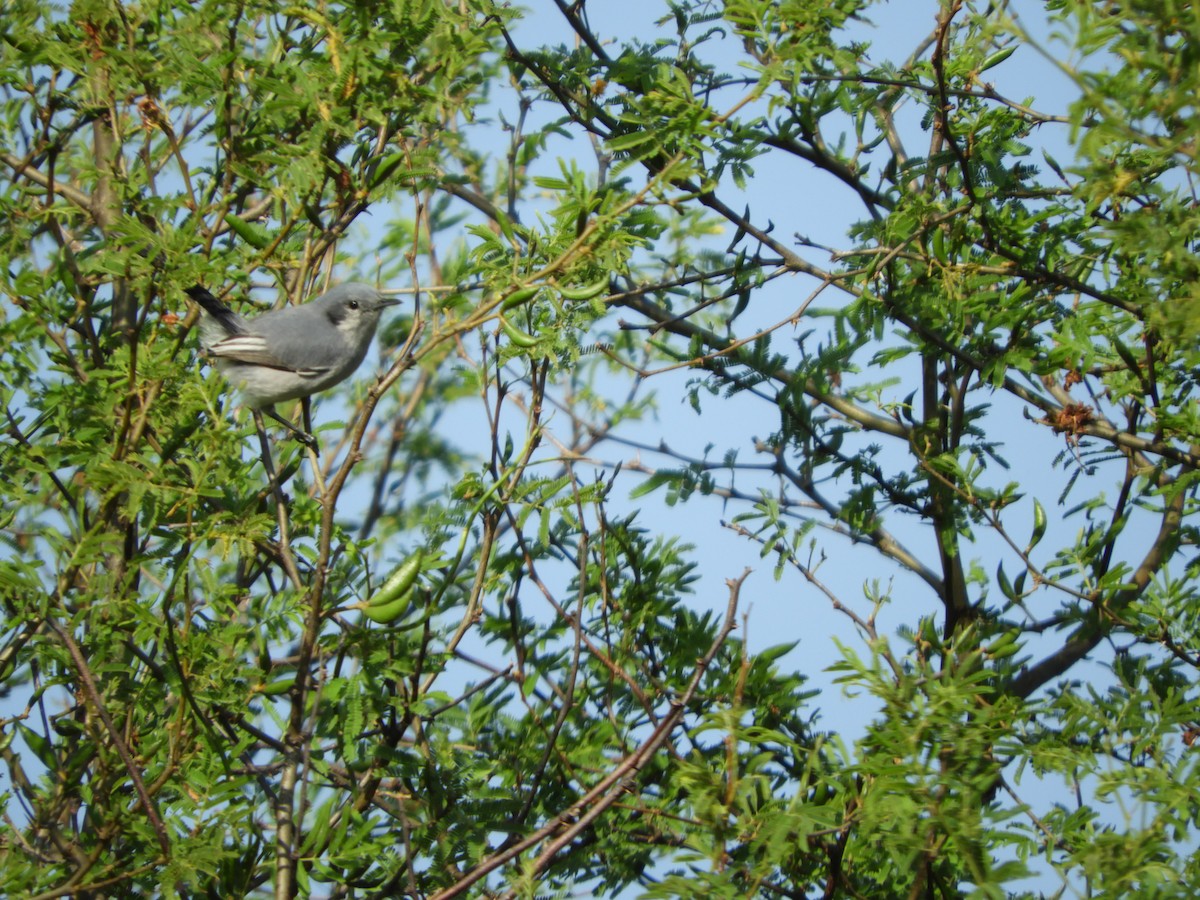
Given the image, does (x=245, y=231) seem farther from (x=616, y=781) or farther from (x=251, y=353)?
(x=616, y=781)

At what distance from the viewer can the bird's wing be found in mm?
4473

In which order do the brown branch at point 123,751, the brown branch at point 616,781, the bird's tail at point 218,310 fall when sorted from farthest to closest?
the bird's tail at point 218,310, the brown branch at point 123,751, the brown branch at point 616,781

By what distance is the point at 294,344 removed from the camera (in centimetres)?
458

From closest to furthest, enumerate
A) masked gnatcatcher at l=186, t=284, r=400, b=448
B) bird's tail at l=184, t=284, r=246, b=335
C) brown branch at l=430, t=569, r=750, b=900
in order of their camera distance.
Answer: brown branch at l=430, t=569, r=750, b=900
bird's tail at l=184, t=284, r=246, b=335
masked gnatcatcher at l=186, t=284, r=400, b=448

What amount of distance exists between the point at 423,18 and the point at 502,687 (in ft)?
5.58

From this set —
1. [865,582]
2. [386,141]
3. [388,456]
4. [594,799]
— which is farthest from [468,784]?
[388,456]

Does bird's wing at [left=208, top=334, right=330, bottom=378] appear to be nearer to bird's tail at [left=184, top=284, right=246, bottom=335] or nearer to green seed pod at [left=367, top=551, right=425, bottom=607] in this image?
bird's tail at [left=184, top=284, right=246, bottom=335]

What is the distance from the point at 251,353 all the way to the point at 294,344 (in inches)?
6.4

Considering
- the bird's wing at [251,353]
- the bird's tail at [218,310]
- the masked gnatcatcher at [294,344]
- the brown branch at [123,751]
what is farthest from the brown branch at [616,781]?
the bird's wing at [251,353]

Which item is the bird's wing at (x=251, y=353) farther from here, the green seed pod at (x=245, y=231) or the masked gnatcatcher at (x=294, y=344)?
the green seed pod at (x=245, y=231)

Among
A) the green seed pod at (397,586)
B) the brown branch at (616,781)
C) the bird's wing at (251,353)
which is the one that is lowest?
the brown branch at (616,781)

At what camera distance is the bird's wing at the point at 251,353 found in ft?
14.7

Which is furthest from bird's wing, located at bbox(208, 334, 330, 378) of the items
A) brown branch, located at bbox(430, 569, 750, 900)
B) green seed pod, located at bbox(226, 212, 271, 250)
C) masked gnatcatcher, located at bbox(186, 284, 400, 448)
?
brown branch, located at bbox(430, 569, 750, 900)

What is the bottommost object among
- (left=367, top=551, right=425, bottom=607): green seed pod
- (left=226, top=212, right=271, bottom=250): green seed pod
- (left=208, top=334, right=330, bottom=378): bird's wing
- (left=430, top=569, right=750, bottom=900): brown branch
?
(left=430, top=569, right=750, bottom=900): brown branch
